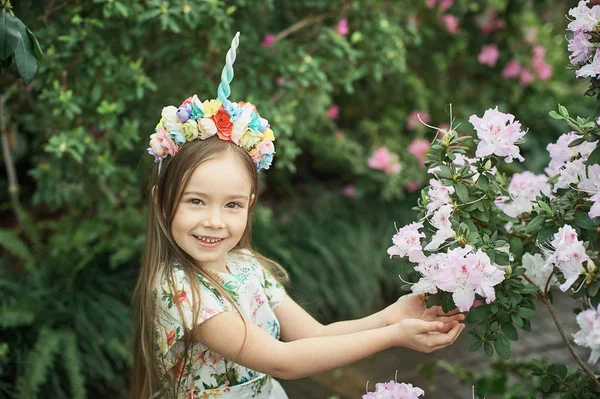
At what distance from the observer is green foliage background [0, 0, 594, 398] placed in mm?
2979

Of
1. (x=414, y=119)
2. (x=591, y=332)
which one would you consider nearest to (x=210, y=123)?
(x=591, y=332)

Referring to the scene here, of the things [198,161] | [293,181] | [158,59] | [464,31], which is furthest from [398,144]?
[198,161]

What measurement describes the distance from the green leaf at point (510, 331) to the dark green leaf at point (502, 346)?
15mm

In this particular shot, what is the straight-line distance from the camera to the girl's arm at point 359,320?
6.25 feet

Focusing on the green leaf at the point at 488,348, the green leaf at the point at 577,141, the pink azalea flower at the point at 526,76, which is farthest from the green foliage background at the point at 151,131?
the green leaf at the point at 577,141

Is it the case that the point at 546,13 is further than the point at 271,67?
Yes

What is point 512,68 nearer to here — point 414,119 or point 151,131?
point 414,119

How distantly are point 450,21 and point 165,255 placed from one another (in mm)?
3644

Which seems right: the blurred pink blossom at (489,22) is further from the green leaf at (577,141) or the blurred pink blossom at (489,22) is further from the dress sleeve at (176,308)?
the dress sleeve at (176,308)

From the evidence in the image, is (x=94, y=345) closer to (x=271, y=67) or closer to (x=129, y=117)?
(x=129, y=117)

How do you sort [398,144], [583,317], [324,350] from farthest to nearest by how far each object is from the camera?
[398,144] < [324,350] < [583,317]

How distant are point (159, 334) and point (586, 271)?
1.18 m

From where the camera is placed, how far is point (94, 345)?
3.21 meters

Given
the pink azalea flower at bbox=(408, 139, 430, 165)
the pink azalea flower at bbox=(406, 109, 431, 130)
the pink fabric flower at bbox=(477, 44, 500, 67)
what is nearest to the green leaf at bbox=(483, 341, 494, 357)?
the pink azalea flower at bbox=(408, 139, 430, 165)
